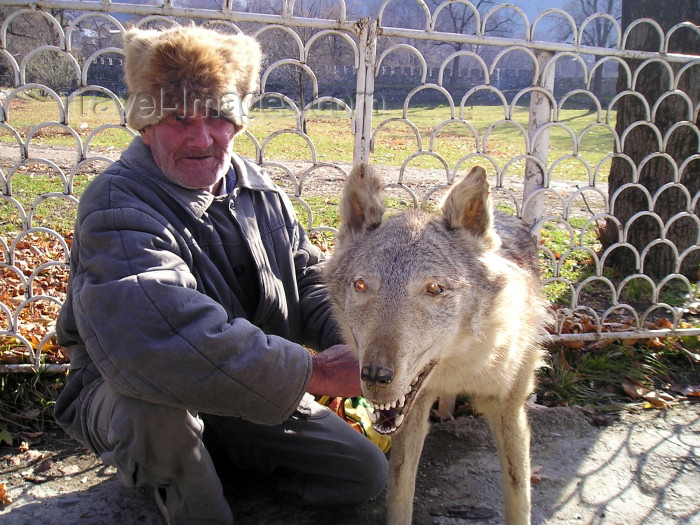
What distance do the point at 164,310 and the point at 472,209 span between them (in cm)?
150

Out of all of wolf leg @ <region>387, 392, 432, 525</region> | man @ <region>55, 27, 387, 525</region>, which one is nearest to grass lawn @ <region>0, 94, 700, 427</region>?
man @ <region>55, 27, 387, 525</region>

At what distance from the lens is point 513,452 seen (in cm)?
297

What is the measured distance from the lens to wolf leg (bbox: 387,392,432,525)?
9.57 feet

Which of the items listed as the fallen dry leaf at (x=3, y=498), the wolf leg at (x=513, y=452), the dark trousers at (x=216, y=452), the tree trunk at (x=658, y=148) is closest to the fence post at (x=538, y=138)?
the tree trunk at (x=658, y=148)

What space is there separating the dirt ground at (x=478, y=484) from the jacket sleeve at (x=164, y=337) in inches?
38.9

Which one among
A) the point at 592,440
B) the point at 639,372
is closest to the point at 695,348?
the point at 639,372

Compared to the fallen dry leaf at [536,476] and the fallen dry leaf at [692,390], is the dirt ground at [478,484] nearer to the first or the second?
the fallen dry leaf at [536,476]

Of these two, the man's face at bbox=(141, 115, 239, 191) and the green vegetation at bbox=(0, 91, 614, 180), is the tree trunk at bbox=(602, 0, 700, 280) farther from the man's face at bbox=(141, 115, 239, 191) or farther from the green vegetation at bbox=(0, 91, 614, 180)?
the green vegetation at bbox=(0, 91, 614, 180)

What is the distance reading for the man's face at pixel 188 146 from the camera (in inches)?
107

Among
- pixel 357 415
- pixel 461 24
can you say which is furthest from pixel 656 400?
pixel 461 24

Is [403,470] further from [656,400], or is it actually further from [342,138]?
[342,138]

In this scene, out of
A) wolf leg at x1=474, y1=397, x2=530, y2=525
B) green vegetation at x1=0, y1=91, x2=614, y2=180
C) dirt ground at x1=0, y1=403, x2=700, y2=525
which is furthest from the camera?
green vegetation at x1=0, y1=91, x2=614, y2=180

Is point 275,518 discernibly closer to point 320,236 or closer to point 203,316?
point 203,316

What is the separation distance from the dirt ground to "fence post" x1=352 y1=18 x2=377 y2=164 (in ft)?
6.46
